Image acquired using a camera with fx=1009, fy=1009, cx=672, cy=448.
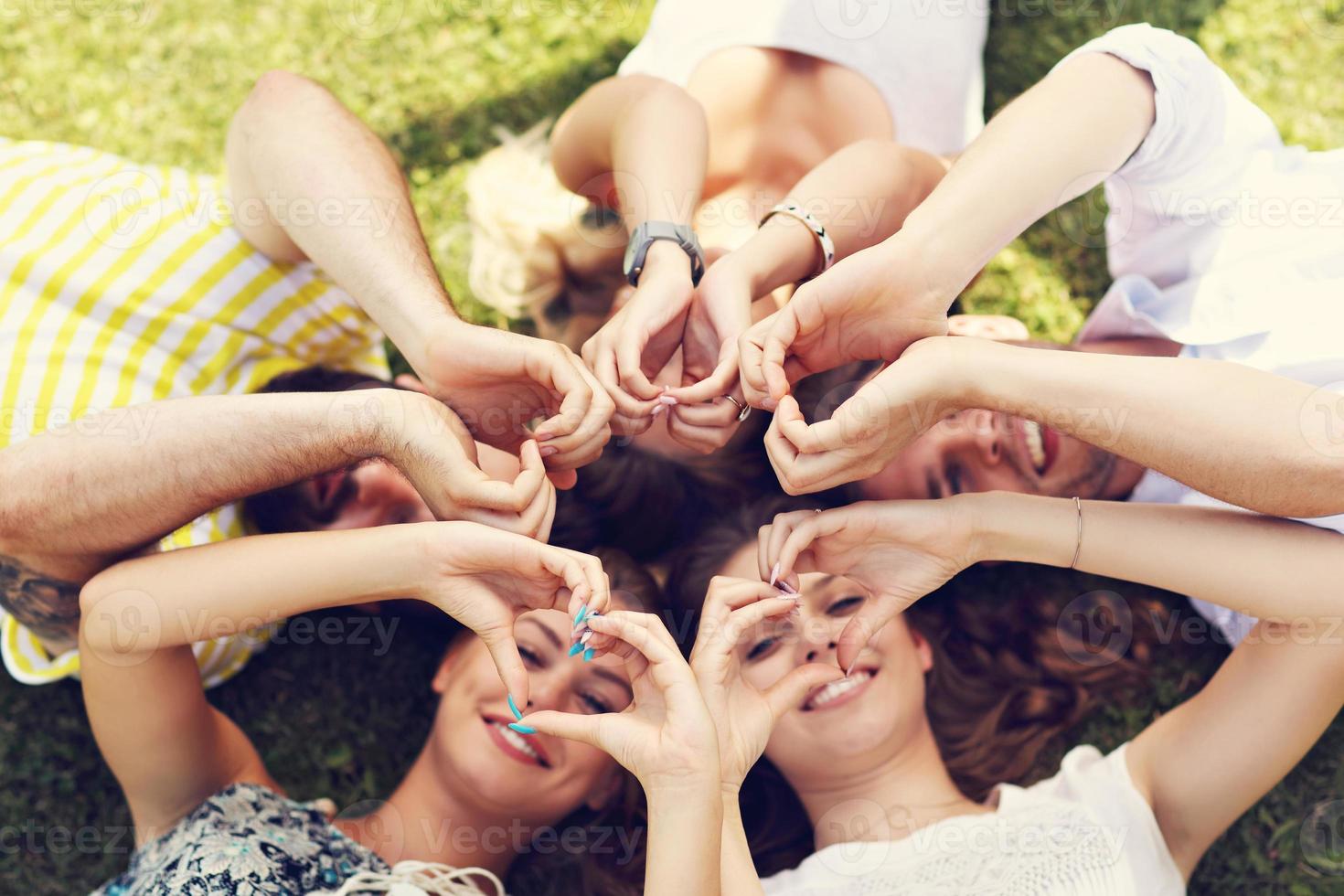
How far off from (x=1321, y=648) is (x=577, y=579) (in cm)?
179

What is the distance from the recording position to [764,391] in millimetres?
2275

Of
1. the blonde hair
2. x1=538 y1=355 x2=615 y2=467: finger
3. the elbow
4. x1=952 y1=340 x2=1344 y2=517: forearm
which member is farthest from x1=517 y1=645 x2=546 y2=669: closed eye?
the elbow

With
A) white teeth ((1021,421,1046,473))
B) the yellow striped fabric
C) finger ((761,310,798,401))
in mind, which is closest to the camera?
finger ((761,310,798,401))

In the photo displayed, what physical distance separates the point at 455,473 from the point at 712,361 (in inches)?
28.9

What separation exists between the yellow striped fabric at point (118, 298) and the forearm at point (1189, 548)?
206cm

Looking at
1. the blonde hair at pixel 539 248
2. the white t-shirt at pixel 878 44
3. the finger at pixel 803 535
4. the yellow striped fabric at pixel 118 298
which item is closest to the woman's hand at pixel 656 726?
the finger at pixel 803 535

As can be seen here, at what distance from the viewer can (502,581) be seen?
2277mm

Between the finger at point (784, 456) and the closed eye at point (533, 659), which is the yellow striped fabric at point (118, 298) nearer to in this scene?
the closed eye at point (533, 659)

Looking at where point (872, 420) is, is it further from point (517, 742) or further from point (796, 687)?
point (517, 742)

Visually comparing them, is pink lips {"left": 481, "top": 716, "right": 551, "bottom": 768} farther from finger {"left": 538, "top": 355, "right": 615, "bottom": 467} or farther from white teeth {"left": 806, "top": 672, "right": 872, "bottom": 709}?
finger {"left": 538, "top": 355, "right": 615, "bottom": 467}

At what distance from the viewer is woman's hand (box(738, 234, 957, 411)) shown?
7.38 feet

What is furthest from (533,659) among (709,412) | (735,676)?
(709,412)

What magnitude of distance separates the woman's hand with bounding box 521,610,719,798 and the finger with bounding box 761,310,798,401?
1.95ft

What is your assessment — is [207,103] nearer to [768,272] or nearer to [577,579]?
[768,272]
